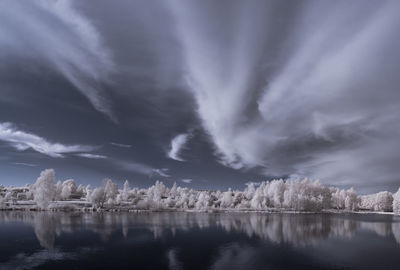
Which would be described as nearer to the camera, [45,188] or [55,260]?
[55,260]

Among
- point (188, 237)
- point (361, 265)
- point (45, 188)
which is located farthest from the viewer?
point (45, 188)

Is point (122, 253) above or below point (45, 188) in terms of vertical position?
below

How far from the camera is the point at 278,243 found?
3088 inches

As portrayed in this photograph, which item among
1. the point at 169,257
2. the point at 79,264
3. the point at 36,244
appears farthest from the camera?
the point at 36,244

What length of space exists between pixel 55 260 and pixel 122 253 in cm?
1305

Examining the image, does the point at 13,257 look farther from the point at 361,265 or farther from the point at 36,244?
the point at 361,265

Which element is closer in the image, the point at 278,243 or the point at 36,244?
the point at 36,244

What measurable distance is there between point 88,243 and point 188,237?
28434mm

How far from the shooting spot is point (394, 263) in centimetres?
5691

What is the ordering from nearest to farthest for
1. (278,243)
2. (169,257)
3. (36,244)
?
1. (169,257)
2. (36,244)
3. (278,243)

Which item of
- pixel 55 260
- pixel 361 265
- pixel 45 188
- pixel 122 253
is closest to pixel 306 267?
pixel 361 265

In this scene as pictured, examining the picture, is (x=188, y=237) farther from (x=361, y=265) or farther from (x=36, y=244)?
(x=361, y=265)

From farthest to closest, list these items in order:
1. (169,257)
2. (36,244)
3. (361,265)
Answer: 1. (36,244)
2. (169,257)
3. (361,265)

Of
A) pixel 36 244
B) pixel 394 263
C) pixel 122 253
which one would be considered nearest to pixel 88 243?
pixel 36 244
